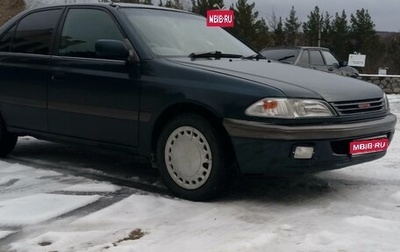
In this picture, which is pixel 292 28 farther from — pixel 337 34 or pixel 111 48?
pixel 111 48

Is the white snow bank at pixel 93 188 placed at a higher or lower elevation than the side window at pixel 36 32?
lower

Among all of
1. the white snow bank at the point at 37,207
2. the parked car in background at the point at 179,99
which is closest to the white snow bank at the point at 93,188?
the white snow bank at the point at 37,207

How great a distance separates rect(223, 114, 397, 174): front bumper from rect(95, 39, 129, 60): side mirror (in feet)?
3.66

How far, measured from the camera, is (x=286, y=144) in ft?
13.3

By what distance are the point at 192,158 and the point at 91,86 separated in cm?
121

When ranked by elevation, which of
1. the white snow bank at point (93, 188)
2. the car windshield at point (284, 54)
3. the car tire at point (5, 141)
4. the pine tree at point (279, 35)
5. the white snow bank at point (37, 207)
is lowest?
the white snow bank at point (37, 207)

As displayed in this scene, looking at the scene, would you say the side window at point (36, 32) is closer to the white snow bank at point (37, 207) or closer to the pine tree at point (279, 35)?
the white snow bank at point (37, 207)

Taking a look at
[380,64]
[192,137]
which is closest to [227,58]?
[192,137]

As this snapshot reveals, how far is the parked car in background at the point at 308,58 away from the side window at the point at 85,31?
25.1 feet

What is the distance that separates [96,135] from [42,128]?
0.79 meters

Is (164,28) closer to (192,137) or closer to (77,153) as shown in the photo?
(192,137)

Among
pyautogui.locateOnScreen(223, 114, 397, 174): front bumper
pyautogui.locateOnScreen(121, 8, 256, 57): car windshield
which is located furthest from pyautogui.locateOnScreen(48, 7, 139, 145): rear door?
pyautogui.locateOnScreen(223, 114, 397, 174): front bumper

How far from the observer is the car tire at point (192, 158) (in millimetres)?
4320

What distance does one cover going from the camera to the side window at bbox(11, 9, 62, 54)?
5613 millimetres
